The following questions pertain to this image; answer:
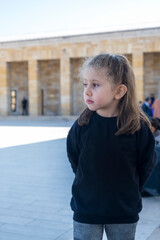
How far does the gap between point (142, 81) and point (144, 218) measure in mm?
A: 26410

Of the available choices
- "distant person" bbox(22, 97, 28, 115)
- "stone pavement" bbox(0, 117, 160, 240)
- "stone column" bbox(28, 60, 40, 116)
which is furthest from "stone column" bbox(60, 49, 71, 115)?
"stone pavement" bbox(0, 117, 160, 240)

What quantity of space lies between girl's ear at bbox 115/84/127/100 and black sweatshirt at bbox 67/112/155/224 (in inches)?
5.1

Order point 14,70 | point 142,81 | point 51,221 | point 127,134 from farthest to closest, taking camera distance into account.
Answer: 1. point 14,70
2. point 142,81
3. point 51,221
4. point 127,134

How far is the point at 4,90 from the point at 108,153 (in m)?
34.4

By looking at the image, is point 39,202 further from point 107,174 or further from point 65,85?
point 65,85

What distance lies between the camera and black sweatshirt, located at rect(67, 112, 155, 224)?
2441 millimetres

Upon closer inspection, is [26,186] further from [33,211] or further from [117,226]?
[117,226]

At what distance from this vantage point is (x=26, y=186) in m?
7.47

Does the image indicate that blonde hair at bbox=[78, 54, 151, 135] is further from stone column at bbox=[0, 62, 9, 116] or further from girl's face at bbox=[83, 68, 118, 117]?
stone column at bbox=[0, 62, 9, 116]

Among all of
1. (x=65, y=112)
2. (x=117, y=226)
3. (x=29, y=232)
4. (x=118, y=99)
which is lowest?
(x=65, y=112)

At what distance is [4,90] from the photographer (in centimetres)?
3612

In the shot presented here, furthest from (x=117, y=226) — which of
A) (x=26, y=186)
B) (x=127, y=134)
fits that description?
(x=26, y=186)

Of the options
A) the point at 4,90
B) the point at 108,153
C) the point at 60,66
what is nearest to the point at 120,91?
the point at 108,153

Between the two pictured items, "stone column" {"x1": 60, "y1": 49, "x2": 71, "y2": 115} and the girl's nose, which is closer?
the girl's nose
